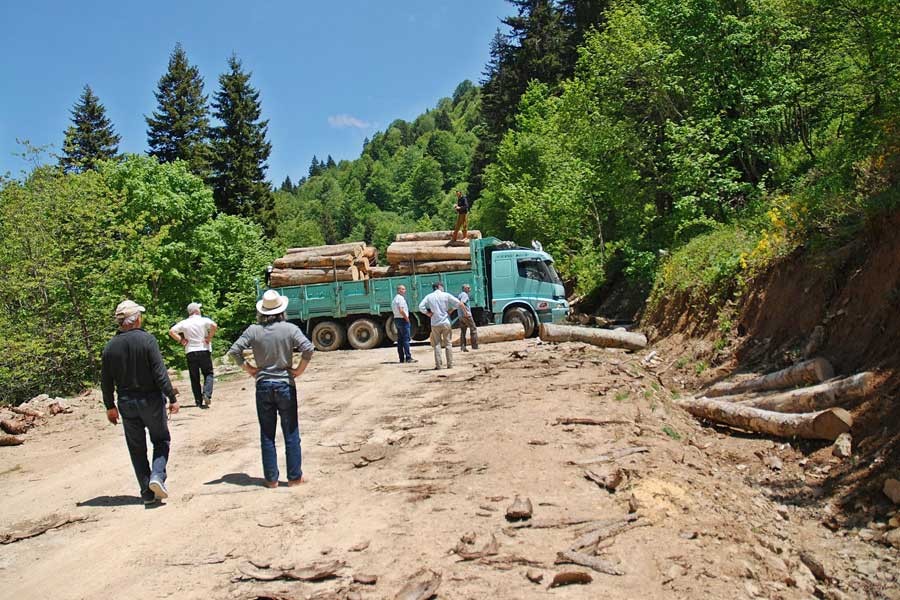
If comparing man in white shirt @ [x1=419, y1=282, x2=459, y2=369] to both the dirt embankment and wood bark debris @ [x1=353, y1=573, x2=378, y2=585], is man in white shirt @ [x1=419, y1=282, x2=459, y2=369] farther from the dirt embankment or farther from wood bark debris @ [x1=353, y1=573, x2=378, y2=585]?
wood bark debris @ [x1=353, y1=573, x2=378, y2=585]

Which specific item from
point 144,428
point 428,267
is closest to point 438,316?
point 428,267

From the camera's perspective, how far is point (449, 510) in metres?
6.39

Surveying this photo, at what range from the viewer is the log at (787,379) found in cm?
935

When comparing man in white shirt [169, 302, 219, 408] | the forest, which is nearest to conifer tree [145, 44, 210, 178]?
the forest

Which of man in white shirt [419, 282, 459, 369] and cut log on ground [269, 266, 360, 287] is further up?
cut log on ground [269, 266, 360, 287]

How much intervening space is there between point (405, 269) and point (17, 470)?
608 inches

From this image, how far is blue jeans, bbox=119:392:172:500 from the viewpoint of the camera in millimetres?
7363

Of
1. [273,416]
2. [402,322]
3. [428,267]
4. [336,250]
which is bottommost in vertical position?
[273,416]

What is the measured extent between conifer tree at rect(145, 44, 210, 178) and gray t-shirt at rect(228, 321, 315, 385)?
41.5m

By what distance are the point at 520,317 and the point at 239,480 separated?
1613cm

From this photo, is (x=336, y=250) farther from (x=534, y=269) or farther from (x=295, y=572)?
(x=295, y=572)

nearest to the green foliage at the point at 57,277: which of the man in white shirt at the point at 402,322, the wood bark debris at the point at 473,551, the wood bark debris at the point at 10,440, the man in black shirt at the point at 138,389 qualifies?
the wood bark debris at the point at 10,440

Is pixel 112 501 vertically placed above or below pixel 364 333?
below

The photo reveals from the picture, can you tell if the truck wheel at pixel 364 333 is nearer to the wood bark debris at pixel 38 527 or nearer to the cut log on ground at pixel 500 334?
the cut log on ground at pixel 500 334
